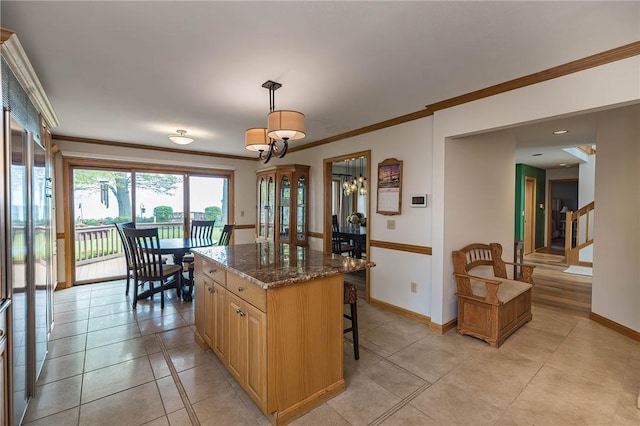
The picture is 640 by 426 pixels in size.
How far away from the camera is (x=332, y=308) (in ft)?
6.61

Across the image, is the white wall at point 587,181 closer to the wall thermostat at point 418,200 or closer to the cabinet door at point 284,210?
the wall thermostat at point 418,200

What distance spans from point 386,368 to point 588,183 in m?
7.27

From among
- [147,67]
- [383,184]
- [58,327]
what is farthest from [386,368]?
[58,327]

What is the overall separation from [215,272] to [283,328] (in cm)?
90

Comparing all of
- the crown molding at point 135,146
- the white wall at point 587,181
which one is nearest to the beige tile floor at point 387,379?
the crown molding at point 135,146

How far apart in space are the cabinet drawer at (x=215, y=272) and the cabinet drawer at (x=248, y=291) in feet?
0.32

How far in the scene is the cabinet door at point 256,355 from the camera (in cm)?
175

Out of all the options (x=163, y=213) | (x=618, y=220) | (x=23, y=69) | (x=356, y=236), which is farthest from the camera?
(x=163, y=213)

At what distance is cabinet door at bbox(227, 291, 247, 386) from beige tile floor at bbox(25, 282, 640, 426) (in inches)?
6.4

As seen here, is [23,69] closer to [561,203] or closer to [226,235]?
[226,235]

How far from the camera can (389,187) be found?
367cm

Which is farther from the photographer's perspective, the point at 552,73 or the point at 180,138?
the point at 180,138

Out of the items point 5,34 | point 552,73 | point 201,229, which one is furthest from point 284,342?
point 201,229

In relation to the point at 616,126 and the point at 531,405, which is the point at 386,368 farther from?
the point at 616,126
